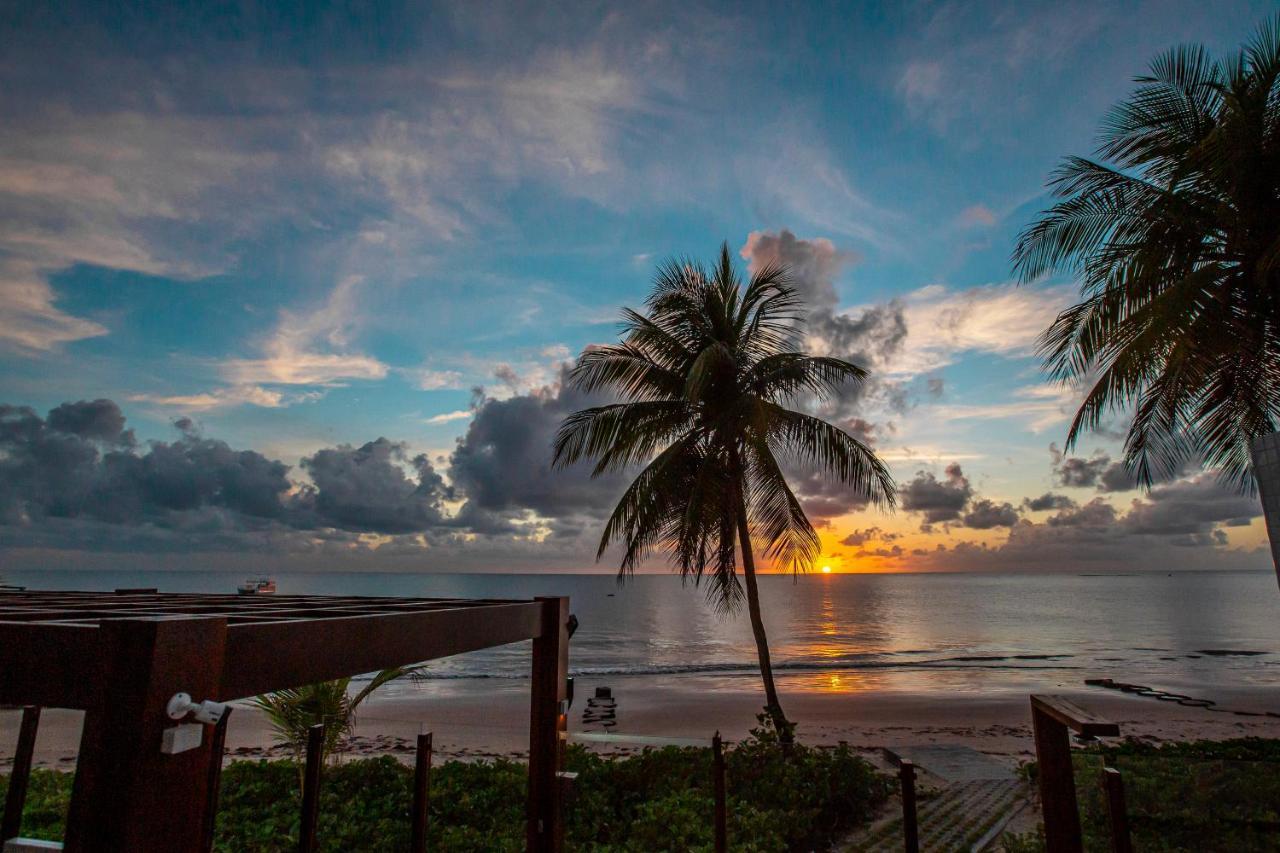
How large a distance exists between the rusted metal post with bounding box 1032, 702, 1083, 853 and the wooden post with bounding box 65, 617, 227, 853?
11.7ft

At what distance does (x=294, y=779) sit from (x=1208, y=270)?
10968 millimetres

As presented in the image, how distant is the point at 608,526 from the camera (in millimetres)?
11328

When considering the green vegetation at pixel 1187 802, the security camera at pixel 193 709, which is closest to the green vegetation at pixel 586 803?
the green vegetation at pixel 1187 802

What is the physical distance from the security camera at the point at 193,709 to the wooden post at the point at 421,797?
2377 millimetres

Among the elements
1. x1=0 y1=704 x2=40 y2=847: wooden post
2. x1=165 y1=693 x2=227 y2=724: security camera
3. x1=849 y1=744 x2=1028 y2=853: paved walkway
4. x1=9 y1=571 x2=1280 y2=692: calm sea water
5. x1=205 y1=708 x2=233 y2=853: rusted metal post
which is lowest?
x1=9 y1=571 x2=1280 y2=692: calm sea water

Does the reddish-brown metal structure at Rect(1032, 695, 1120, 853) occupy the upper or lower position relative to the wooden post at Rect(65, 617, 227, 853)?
lower

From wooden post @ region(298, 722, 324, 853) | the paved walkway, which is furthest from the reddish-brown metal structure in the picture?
wooden post @ region(298, 722, 324, 853)

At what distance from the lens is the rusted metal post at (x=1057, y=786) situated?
11.3 ft

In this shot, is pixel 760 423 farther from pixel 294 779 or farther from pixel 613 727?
pixel 613 727

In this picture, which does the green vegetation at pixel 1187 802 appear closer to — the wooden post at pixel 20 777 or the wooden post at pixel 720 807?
the wooden post at pixel 720 807

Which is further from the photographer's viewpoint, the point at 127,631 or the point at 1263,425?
the point at 1263,425

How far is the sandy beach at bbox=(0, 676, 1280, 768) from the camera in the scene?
1603 cm

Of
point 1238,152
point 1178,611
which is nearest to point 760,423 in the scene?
point 1238,152

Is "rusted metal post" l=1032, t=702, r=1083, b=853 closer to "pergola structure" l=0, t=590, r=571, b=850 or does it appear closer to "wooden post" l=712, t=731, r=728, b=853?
"wooden post" l=712, t=731, r=728, b=853
